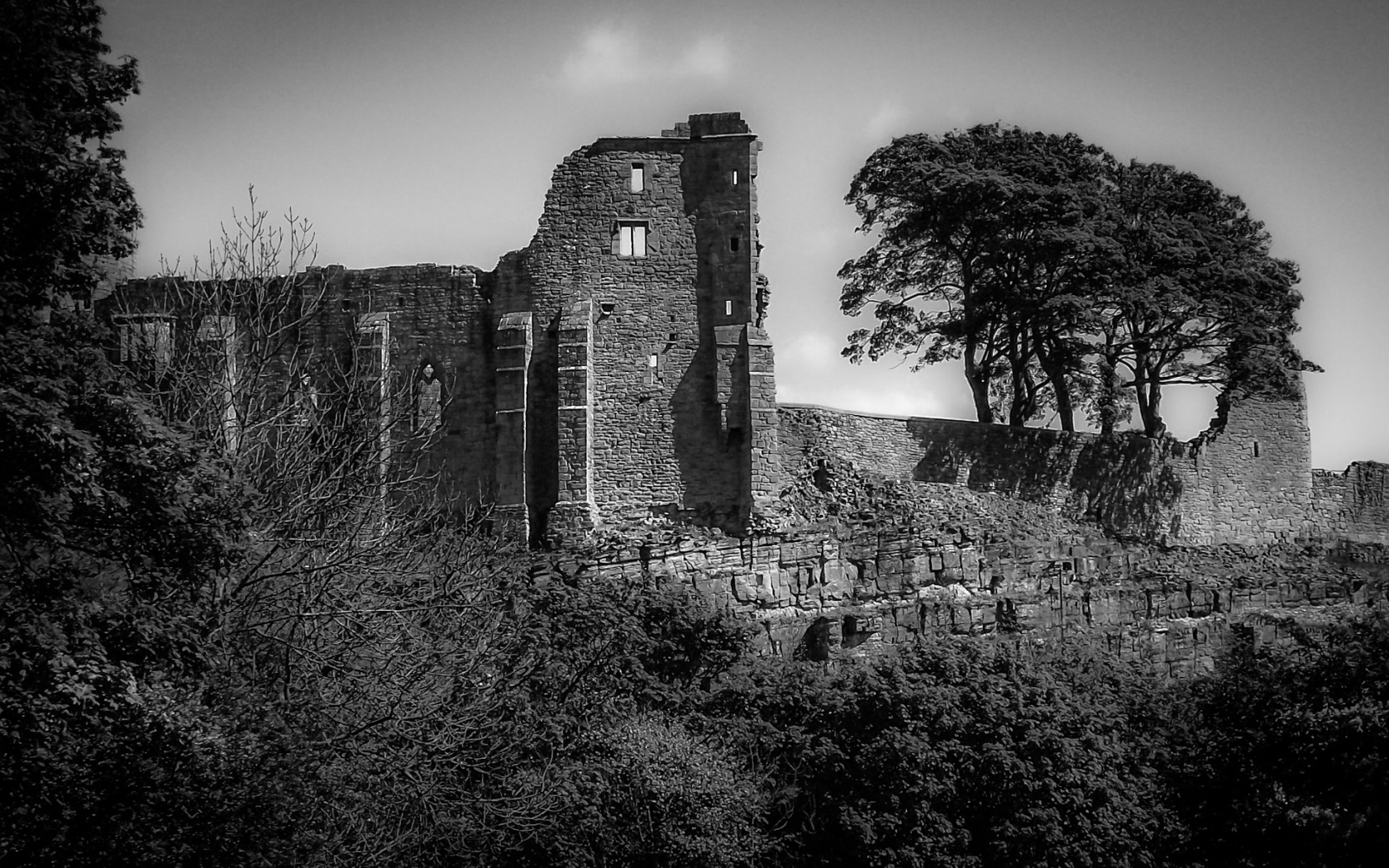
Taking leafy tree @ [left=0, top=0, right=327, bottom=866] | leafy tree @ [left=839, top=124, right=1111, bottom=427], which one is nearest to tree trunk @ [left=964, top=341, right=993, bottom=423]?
leafy tree @ [left=839, top=124, right=1111, bottom=427]

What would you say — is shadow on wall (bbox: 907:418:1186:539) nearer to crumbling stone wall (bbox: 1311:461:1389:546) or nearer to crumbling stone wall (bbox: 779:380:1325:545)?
crumbling stone wall (bbox: 779:380:1325:545)

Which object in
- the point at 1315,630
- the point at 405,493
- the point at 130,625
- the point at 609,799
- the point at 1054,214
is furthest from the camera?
the point at 1054,214

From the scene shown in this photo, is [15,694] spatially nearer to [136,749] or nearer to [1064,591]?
[136,749]

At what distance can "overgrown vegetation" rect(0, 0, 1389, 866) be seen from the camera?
20.0 m

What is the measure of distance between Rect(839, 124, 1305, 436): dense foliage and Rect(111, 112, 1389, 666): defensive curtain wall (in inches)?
162

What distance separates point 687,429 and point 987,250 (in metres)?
10.0

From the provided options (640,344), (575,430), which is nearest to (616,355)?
(640,344)

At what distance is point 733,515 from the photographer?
1603 inches

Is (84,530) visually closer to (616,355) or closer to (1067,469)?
(616,355)

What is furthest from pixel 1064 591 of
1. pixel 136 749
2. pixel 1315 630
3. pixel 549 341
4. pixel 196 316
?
pixel 136 749

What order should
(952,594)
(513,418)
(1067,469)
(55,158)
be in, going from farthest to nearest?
(1067,469), (513,418), (952,594), (55,158)

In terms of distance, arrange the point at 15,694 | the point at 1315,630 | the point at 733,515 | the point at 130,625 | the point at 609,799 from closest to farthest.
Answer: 1. the point at 15,694
2. the point at 130,625
3. the point at 609,799
4. the point at 1315,630
5. the point at 733,515

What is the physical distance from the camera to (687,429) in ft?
135

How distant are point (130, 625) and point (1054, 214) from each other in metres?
30.1
